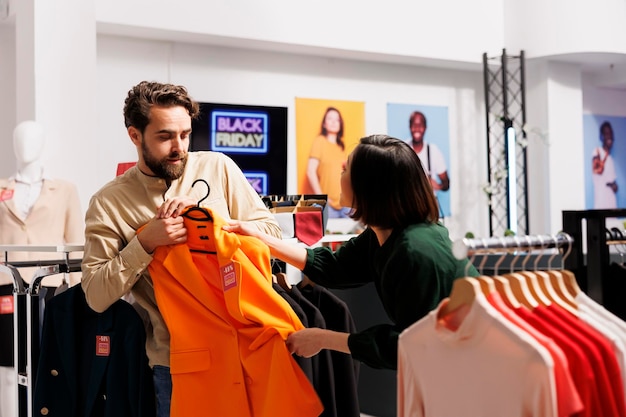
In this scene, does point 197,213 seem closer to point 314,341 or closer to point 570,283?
point 314,341

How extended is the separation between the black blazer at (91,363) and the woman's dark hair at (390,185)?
94 cm

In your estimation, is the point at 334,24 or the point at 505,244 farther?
the point at 334,24

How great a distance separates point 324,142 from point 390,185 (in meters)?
5.96

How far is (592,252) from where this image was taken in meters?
1.93

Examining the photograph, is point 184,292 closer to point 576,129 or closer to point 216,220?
point 216,220

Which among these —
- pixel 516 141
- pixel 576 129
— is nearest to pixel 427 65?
pixel 516 141

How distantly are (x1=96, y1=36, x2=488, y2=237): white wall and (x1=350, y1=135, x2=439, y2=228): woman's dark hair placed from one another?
400cm

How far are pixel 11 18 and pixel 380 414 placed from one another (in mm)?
4190

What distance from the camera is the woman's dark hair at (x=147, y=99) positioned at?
2.43 meters

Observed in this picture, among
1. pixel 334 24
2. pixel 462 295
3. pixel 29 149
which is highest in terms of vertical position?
pixel 334 24

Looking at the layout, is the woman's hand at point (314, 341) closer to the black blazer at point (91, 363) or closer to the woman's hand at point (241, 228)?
the woman's hand at point (241, 228)

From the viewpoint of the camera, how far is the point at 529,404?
148cm

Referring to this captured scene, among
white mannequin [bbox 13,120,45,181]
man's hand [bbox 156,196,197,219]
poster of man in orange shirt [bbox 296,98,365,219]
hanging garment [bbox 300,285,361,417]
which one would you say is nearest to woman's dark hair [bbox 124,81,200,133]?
man's hand [bbox 156,196,197,219]

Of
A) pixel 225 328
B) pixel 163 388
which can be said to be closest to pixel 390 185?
pixel 225 328
